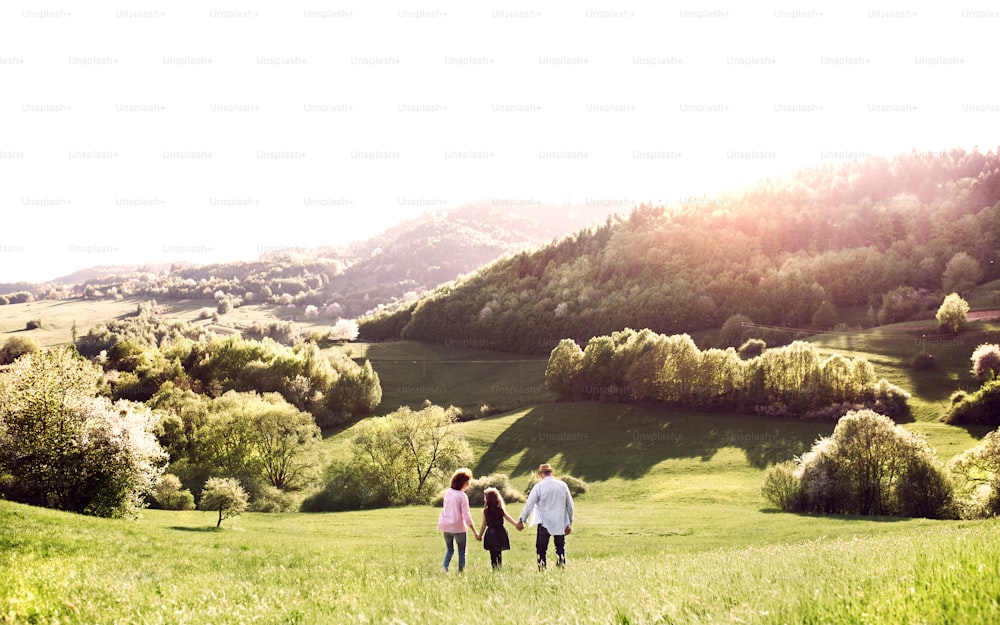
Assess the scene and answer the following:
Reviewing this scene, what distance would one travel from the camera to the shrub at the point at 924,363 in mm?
91625

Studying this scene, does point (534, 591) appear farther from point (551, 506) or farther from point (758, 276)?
point (758, 276)

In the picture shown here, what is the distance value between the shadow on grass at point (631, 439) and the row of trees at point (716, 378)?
350 centimetres

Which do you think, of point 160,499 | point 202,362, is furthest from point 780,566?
point 202,362

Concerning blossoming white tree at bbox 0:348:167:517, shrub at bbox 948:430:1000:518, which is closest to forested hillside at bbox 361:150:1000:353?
shrub at bbox 948:430:1000:518

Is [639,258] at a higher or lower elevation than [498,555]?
higher

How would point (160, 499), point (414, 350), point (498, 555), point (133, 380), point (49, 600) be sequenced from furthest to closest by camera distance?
point (414, 350) → point (133, 380) → point (160, 499) → point (498, 555) → point (49, 600)

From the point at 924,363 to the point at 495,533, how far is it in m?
101

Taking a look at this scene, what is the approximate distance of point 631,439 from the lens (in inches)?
3312

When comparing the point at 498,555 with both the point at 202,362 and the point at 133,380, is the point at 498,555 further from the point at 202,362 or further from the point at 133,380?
the point at 202,362

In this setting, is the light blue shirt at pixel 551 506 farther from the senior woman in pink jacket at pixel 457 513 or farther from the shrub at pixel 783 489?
the shrub at pixel 783 489

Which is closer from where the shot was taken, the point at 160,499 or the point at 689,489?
the point at 160,499

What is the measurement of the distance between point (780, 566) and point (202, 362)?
120 metres

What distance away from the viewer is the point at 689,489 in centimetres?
6125

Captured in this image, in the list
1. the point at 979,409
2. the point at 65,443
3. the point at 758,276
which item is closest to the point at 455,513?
the point at 65,443
